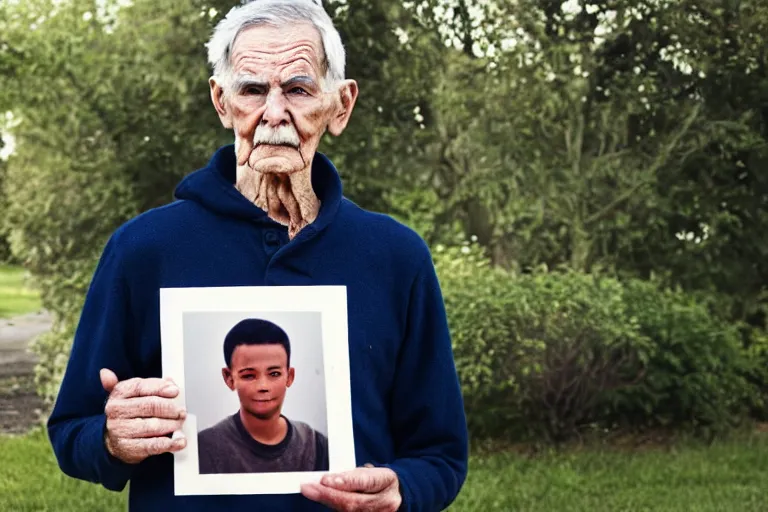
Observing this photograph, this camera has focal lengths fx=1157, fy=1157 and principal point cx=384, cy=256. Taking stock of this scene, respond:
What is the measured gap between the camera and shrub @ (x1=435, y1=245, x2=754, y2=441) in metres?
7.52

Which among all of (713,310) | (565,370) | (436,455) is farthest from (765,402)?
(436,455)

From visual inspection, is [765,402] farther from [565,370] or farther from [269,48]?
[269,48]

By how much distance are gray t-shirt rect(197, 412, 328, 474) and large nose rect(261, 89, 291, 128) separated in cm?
46

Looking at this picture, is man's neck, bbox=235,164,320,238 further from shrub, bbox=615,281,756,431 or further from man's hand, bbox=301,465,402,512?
shrub, bbox=615,281,756,431

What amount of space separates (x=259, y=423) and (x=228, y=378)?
8cm

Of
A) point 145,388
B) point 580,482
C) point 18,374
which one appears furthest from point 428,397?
point 18,374

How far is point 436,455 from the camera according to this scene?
1929 millimetres

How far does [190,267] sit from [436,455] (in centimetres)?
51

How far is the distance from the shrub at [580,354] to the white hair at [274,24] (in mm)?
5626

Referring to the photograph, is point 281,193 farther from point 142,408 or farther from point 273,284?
point 142,408

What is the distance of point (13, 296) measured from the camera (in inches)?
419

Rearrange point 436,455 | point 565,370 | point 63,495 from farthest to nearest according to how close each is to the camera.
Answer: point 565,370 < point 63,495 < point 436,455

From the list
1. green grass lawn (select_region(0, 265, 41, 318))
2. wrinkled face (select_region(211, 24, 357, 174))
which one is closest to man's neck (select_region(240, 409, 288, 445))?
wrinkled face (select_region(211, 24, 357, 174))

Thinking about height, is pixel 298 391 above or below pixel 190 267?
below
